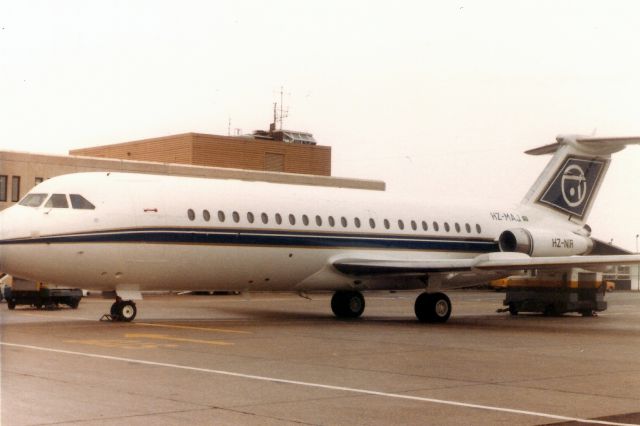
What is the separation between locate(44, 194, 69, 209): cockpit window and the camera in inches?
863

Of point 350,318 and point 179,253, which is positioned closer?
point 179,253

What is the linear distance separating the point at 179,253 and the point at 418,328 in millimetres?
6441

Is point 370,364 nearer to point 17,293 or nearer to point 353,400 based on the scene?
point 353,400

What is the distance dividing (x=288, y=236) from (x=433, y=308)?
16.2 ft

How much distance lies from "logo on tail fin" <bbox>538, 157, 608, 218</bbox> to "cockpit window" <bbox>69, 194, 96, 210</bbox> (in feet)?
53.5

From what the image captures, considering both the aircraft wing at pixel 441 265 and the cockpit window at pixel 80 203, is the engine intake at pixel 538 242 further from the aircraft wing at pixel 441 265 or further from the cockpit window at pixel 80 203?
the cockpit window at pixel 80 203

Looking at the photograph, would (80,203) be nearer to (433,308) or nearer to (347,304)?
(347,304)

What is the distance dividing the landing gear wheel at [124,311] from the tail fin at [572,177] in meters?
14.8

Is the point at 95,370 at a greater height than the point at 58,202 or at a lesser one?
lesser

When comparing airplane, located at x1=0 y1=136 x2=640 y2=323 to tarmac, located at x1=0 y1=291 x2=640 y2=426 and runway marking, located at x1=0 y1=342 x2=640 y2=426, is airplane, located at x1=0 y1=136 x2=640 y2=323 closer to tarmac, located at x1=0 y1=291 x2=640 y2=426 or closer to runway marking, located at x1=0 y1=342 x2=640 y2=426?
tarmac, located at x1=0 y1=291 x2=640 y2=426

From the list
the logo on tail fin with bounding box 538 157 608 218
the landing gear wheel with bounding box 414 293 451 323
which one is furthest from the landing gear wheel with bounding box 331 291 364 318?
the logo on tail fin with bounding box 538 157 608 218

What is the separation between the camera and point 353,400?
11.1 m

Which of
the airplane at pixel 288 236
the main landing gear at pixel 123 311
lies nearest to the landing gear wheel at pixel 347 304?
the airplane at pixel 288 236

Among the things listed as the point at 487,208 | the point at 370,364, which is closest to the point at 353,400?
the point at 370,364
